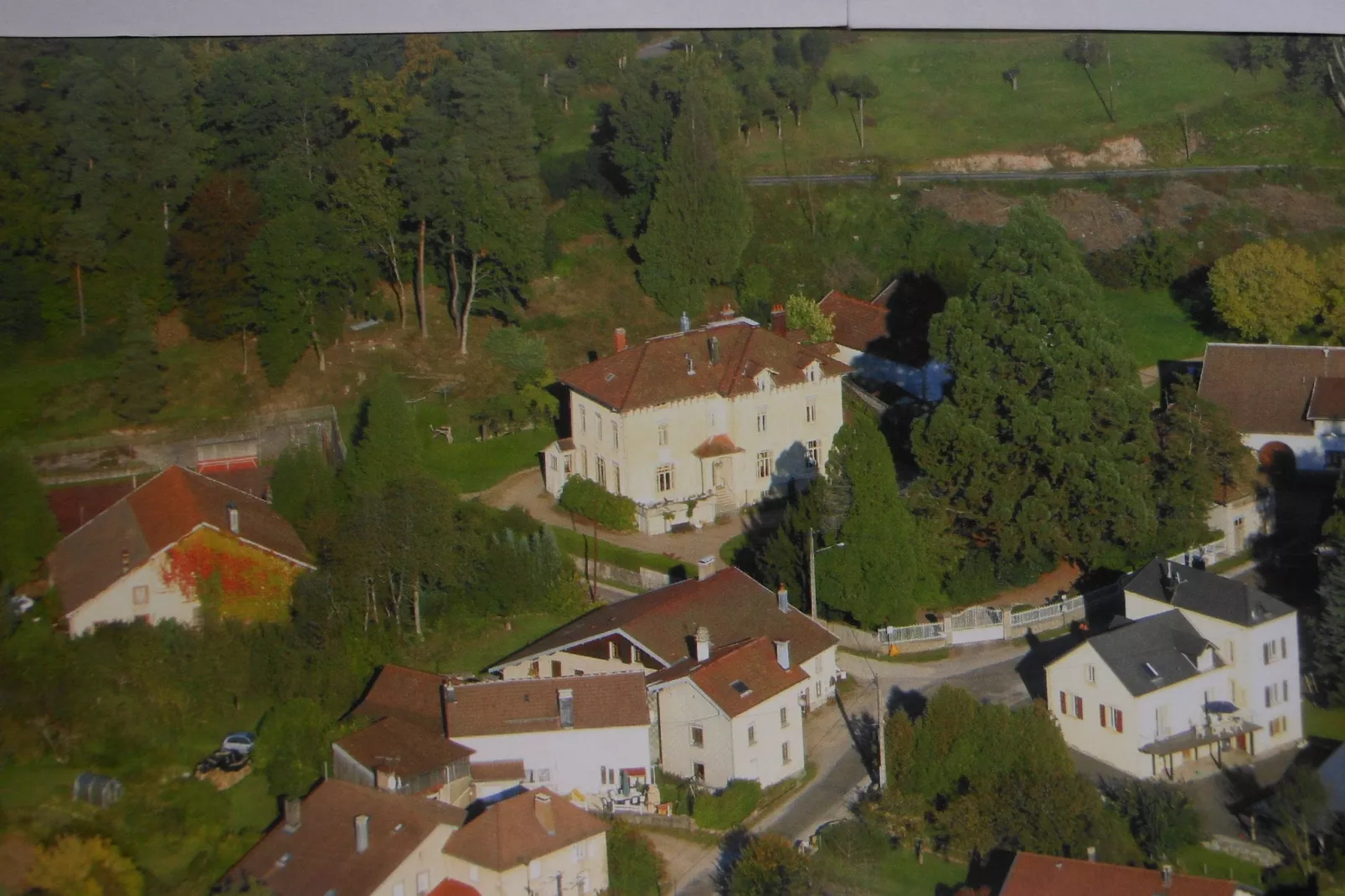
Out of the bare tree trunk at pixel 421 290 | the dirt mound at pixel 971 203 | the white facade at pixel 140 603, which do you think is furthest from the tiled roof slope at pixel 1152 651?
the white facade at pixel 140 603

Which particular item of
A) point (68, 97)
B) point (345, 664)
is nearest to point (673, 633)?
point (345, 664)

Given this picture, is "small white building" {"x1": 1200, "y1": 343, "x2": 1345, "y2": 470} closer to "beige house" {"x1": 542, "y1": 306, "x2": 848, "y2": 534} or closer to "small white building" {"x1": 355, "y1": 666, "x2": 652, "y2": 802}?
"beige house" {"x1": 542, "y1": 306, "x2": 848, "y2": 534}

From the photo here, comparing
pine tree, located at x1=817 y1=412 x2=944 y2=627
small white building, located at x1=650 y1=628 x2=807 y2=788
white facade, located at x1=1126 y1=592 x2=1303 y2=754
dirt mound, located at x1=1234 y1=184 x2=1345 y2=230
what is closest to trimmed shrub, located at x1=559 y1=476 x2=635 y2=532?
pine tree, located at x1=817 y1=412 x2=944 y2=627

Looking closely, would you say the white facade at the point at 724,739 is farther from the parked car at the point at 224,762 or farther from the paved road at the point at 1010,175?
the paved road at the point at 1010,175

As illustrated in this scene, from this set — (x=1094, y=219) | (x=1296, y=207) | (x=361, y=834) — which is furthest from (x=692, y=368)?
(x=361, y=834)

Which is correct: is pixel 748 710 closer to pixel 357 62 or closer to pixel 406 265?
pixel 406 265
